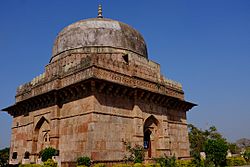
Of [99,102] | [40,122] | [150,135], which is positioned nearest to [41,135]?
[40,122]

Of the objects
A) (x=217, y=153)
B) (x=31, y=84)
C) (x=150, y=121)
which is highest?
(x=31, y=84)

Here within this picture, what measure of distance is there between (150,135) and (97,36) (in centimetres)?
751

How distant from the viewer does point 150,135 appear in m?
16.2

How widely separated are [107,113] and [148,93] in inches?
135

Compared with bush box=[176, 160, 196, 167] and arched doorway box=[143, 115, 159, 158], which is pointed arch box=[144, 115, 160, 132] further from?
bush box=[176, 160, 196, 167]

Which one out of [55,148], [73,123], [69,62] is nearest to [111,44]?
[69,62]

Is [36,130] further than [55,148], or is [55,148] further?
[36,130]

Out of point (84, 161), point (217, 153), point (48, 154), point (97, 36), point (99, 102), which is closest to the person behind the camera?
point (84, 161)

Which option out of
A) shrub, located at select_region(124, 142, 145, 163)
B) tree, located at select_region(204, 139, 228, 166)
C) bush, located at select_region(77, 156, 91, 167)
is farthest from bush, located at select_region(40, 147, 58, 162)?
tree, located at select_region(204, 139, 228, 166)

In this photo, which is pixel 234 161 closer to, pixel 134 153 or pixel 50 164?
pixel 134 153

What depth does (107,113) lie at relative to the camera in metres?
13.2

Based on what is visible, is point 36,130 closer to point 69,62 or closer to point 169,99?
point 69,62

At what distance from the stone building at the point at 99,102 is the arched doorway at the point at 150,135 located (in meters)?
0.01

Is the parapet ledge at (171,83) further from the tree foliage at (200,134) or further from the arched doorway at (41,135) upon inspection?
the tree foliage at (200,134)
